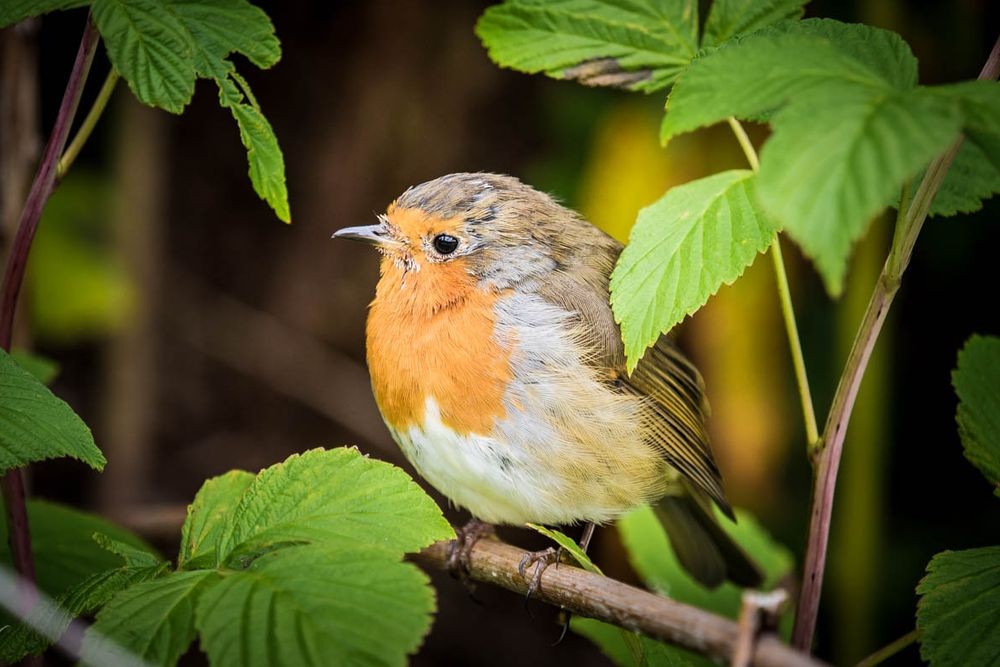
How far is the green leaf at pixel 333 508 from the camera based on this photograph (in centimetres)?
141

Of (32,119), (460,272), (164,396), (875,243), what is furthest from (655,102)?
(164,396)

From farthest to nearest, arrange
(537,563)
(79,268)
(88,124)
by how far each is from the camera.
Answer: (79,268)
(537,563)
(88,124)

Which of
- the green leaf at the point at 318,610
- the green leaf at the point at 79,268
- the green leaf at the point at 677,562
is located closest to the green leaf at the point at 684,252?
the green leaf at the point at 318,610

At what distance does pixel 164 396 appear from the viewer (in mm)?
4574

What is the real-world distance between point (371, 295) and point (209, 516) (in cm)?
306

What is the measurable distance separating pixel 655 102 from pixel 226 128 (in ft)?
7.00

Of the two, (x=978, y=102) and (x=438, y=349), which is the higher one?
(x=978, y=102)

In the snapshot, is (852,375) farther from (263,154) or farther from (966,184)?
(263,154)

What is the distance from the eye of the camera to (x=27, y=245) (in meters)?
1.57

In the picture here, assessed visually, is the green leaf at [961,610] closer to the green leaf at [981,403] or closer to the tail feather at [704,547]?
the green leaf at [981,403]

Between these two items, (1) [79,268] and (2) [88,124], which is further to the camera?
(1) [79,268]

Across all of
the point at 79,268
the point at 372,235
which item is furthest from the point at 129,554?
the point at 79,268

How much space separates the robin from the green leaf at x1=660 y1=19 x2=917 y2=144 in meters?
0.88

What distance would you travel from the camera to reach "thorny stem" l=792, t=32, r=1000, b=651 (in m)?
1.32
